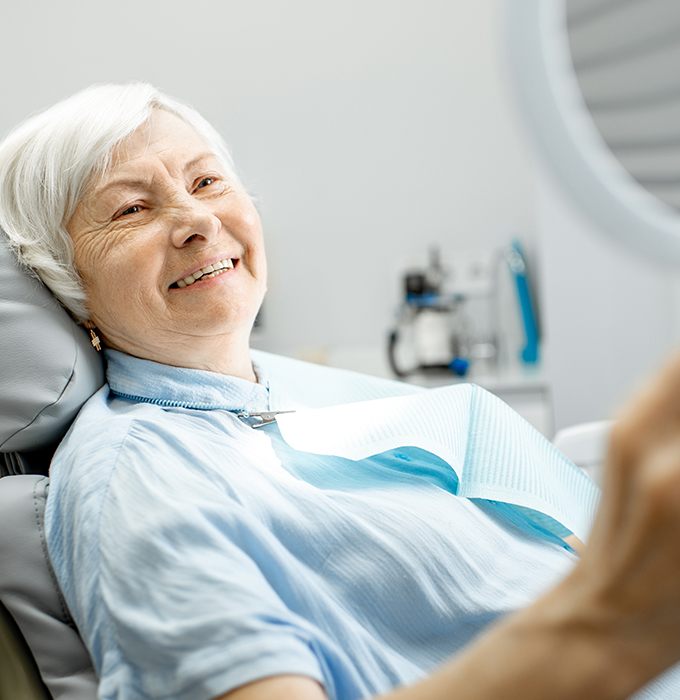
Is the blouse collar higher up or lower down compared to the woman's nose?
lower down

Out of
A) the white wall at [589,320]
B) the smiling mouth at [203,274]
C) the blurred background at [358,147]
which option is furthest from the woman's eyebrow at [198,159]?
the blurred background at [358,147]

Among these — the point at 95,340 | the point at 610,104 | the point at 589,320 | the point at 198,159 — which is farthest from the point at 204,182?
the point at 589,320

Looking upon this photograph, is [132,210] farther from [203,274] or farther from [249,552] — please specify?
[249,552]

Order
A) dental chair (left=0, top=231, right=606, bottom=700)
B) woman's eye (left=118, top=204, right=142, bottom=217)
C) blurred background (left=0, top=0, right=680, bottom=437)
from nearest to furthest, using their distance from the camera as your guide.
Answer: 1. dental chair (left=0, top=231, right=606, bottom=700)
2. woman's eye (left=118, top=204, right=142, bottom=217)
3. blurred background (left=0, top=0, right=680, bottom=437)

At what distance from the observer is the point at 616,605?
0.45 metres

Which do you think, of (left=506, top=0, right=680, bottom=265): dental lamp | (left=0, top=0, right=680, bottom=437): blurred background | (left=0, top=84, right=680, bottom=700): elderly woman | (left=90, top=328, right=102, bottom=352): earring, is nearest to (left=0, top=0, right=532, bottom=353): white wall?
(left=0, top=0, right=680, bottom=437): blurred background

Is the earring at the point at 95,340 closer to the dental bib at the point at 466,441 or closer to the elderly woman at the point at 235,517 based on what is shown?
the elderly woman at the point at 235,517

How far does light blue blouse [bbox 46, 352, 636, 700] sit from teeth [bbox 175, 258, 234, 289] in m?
0.11

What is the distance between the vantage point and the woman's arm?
0.40 meters

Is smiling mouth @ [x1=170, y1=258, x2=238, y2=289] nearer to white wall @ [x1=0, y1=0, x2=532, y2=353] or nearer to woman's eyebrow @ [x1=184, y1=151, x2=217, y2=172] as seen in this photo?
woman's eyebrow @ [x1=184, y1=151, x2=217, y2=172]

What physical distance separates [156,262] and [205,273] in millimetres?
61

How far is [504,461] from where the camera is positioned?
3.77 feet

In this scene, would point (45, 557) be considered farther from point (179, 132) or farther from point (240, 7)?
point (240, 7)

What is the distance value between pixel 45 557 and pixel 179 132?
57cm
